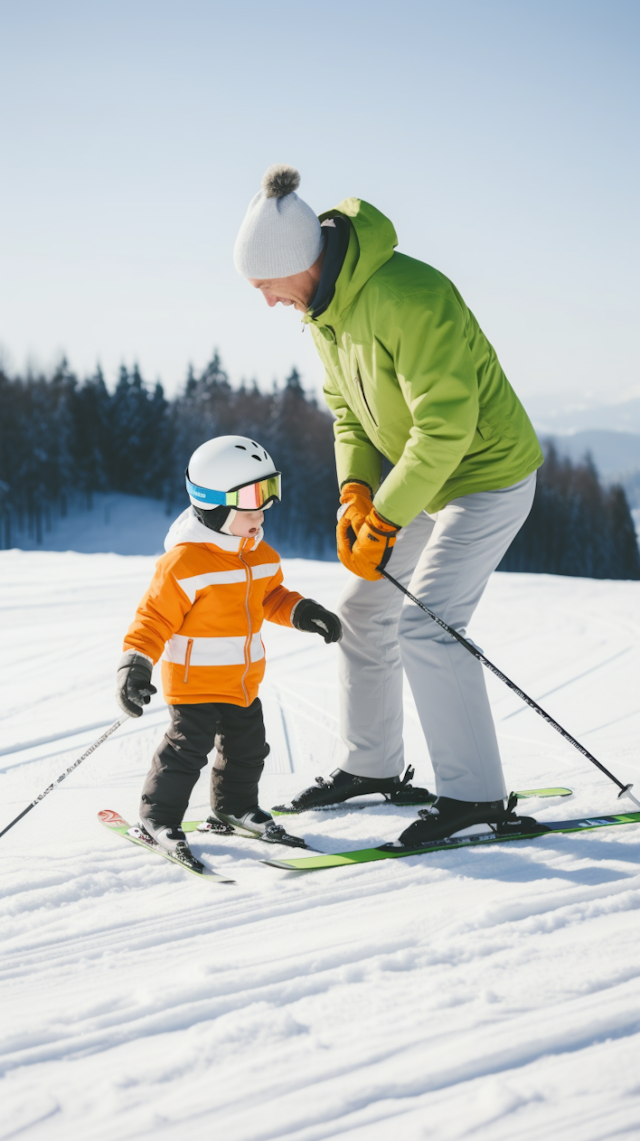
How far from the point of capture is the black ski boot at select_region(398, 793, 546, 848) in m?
2.75

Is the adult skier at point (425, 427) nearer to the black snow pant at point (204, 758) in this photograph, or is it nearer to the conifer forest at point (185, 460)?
the black snow pant at point (204, 758)

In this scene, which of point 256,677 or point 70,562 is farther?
point 70,562

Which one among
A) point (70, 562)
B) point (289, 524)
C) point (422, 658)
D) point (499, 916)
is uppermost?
point (422, 658)

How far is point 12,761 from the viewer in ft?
13.0

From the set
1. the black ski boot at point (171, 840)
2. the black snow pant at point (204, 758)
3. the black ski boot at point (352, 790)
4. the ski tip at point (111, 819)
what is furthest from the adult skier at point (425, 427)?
the ski tip at point (111, 819)

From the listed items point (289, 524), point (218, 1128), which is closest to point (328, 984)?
point (218, 1128)

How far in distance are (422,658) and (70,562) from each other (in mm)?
10715

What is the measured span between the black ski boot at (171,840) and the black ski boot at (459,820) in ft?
2.26

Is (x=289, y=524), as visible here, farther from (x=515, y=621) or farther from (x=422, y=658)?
(x=422, y=658)

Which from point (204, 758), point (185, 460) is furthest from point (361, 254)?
point (185, 460)

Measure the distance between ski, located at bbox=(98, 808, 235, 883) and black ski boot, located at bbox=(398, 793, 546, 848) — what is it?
0.64 m

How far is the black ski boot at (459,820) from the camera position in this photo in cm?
275

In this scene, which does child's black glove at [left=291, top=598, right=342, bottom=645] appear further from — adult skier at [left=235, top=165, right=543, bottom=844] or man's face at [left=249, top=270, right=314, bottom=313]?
man's face at [left=249, top=270, right=314, bottom=313]

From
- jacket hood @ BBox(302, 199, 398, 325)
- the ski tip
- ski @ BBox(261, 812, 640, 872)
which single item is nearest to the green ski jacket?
jacket hood @ BBox(302, 199, 398, 325)
